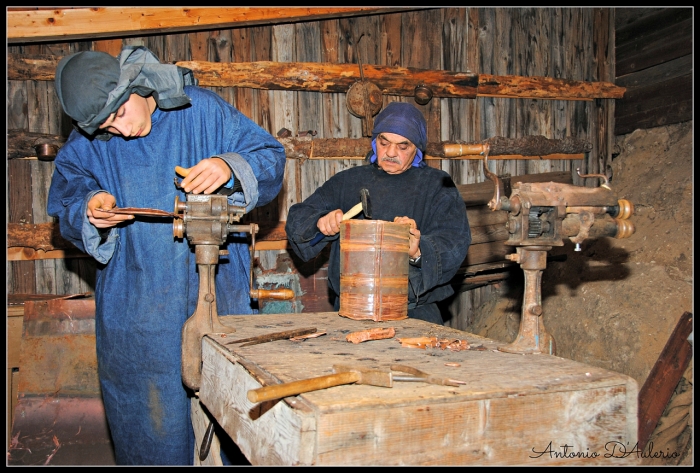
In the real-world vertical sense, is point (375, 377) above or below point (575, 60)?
below

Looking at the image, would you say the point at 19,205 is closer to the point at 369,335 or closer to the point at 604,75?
the point at 369,335

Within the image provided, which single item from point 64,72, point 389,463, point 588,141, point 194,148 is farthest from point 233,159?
point 588,141

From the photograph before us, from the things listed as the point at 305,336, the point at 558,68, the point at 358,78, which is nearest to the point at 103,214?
the point at 305,336

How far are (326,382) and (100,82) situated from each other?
1.62 metres

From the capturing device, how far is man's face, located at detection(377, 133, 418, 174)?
135 inches

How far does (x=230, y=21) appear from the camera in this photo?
16.5ft

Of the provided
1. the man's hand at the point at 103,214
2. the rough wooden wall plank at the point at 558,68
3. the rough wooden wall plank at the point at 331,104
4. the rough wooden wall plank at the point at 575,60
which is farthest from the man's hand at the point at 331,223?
the rough wooden wall plank at the point at 575,60

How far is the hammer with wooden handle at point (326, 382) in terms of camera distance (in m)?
1.45

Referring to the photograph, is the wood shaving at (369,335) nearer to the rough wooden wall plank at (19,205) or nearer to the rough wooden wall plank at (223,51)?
the rough wooden wall plank at (223,51)

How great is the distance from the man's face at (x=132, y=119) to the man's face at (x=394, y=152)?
1323 millimetres

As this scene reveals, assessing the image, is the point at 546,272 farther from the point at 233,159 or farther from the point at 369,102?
the point at 233,159

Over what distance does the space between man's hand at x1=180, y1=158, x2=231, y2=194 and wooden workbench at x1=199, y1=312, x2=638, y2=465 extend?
0.74m

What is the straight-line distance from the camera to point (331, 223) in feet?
10.4

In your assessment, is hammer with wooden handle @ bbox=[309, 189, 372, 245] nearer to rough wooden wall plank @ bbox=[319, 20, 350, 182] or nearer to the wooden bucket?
the wooden bucket
